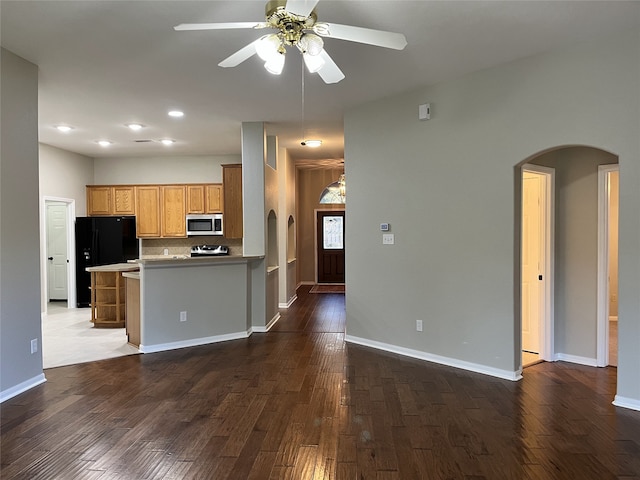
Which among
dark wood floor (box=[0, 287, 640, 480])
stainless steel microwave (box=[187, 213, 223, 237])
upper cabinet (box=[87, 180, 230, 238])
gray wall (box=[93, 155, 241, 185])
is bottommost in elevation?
dark wood floor (box=[0, 287, 640, 480])

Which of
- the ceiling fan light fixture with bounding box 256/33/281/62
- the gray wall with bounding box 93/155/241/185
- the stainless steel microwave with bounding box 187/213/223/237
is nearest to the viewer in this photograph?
the ceiling fan light fixture with bounding box 256/33/281/62

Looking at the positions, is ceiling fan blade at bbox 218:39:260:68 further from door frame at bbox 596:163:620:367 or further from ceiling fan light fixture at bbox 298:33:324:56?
door frame at bbox 596:163:620:367

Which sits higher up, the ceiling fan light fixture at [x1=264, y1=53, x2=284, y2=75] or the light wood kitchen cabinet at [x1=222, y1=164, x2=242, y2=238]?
the ceiling fan light fixture at [x1=264, y1=53, x2=284, y2=75]

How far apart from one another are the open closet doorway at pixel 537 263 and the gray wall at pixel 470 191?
1.82 ft

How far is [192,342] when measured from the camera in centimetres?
523

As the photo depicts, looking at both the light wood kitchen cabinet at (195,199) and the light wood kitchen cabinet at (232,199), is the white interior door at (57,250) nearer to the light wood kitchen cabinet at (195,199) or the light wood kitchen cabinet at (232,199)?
the light wood kitchen cabinet at (195,199)

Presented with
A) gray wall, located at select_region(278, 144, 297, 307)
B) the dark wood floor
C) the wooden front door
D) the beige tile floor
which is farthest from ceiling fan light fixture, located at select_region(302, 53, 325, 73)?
the wooden front door

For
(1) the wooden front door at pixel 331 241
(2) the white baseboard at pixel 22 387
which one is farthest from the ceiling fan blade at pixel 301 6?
(1) the wooden front door at pixel 331 241

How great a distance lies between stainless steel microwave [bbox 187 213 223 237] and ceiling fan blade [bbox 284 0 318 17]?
6364 mm

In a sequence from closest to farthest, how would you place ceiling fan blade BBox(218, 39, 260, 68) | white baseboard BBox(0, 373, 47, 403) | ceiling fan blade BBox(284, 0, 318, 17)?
ceiling fan blade BBox(284, 0, 318, 17) < ceiling fan blade BBox(218, 39, 260, 68) < white baseboard BBox(0, 373, 47, 403)

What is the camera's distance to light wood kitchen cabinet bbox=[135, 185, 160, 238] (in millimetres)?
8344

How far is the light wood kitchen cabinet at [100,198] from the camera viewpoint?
27.7 ft

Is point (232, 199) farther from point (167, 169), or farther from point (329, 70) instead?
point (329, 70)

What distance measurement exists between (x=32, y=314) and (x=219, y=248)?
4602 millimetres
